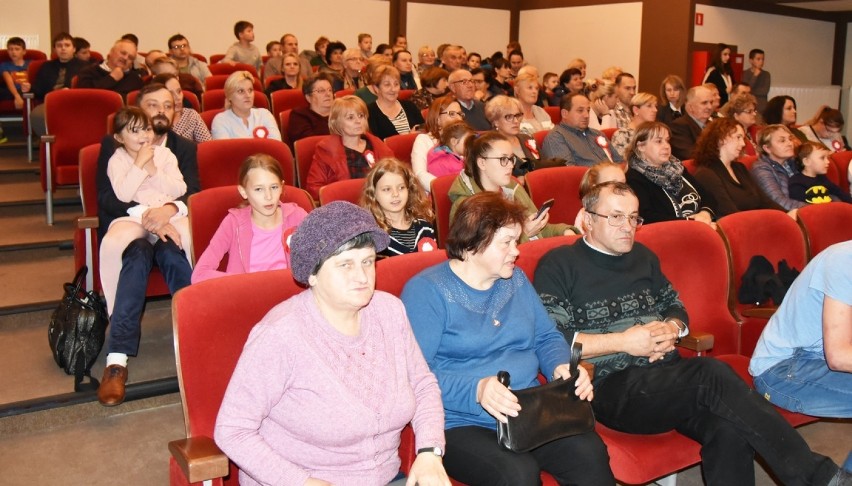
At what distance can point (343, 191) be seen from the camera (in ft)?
11.7

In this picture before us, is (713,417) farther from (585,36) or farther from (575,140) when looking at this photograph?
(585,36)

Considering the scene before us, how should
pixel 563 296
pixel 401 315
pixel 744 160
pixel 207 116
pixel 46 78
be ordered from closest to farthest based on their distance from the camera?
pixel 401 315 → pixel 563 296 → pixel 744 160 → pixel 207 116 → pixel 46 78

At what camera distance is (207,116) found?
552cm

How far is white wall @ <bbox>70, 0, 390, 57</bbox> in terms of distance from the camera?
9992 millimetres

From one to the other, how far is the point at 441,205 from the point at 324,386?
2044 mm

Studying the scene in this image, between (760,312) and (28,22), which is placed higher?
(28,22)

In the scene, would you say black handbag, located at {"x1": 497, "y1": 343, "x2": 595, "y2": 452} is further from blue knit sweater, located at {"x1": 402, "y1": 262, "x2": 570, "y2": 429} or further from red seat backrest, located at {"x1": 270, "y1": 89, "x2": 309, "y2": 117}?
red seat backrest, located at {"x1": 270, "y1": 89, "x2": 309, "y2": 117}

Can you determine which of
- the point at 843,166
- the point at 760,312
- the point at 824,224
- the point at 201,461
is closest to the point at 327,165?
the point at 760,312

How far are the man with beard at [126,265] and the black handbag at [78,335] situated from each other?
0.07 m

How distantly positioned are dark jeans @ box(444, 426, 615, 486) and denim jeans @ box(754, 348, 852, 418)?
771 mm

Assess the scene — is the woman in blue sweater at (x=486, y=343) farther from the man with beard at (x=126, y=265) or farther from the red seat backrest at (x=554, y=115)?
the red seat backrest at (x=554, y=115)

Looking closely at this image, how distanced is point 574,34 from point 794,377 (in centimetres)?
1087

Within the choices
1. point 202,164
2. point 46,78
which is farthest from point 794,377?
point 46,78

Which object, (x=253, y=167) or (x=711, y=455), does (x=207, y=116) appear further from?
(x=711, y=455)
